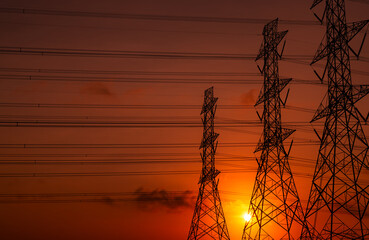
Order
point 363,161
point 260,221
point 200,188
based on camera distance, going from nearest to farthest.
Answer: point 363,161 < point 260,221 < point 200,188

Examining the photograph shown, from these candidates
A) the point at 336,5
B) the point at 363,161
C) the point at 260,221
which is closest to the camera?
the point at 363,161

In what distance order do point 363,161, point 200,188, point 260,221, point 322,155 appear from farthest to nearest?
point 200,188, point 260,221, point 322,155, point 363,161

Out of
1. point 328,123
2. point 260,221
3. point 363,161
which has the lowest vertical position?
point 260,221

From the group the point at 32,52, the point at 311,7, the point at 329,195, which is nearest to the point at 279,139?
the point at 329,195

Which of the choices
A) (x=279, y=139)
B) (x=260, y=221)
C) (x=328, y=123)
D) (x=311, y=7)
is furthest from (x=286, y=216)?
(x=311, y=7)

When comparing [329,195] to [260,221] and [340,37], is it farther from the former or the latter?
[340,37]

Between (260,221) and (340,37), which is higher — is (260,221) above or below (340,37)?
below

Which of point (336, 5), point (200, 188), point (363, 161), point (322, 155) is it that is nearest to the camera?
point (363, 161)

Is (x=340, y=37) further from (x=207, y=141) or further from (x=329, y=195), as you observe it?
(x=207, y=141)

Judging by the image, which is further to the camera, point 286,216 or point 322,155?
point 286,216
